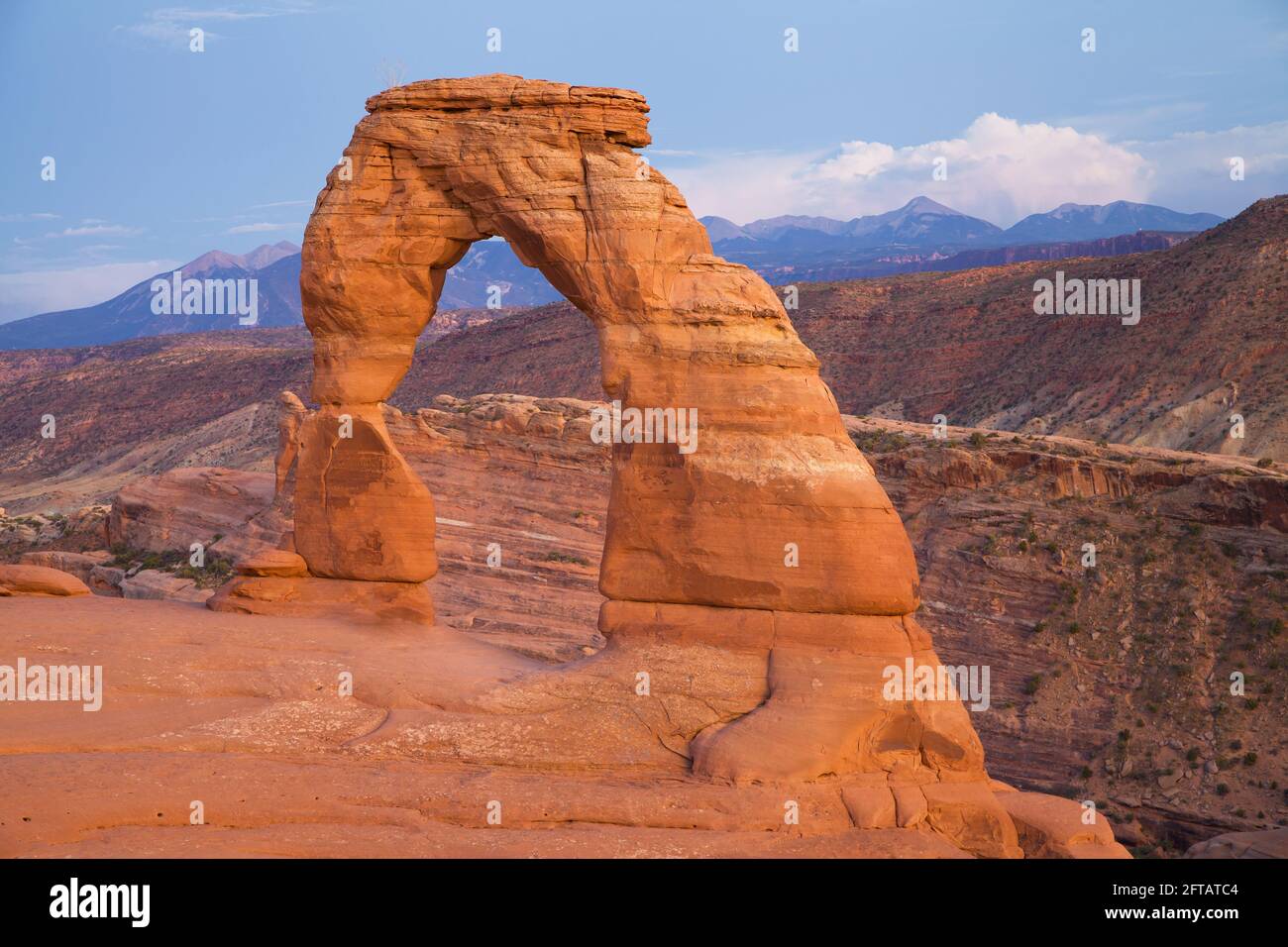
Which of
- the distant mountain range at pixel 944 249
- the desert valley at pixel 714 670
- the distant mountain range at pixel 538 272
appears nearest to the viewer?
the desert valley at pixel 714 670

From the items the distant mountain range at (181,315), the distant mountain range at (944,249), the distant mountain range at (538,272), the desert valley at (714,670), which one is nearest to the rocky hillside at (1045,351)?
the desert valley at (714,670)

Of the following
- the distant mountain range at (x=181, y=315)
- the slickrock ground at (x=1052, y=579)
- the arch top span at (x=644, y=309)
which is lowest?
the slickrock ground at (x=1052, y=579)

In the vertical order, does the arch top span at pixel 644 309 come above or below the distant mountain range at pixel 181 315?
below

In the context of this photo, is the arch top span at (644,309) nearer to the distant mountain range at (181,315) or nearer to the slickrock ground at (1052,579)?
the slickrock ground at (1052,579)

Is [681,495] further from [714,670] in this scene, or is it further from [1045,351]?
[1045,351]

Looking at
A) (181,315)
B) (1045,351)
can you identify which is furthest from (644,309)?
(181,315)

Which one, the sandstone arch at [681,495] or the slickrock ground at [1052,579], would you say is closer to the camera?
the sandstone arch at [681,495]
